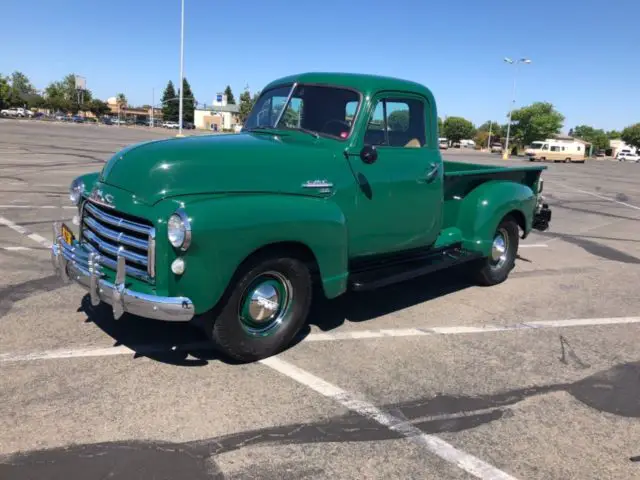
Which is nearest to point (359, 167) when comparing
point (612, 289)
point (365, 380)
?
point (365, 380)

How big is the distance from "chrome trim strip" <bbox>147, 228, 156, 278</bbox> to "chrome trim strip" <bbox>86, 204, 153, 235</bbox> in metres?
→ 0.06

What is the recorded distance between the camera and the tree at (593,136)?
111 m

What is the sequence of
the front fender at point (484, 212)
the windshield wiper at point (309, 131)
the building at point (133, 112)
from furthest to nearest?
the building at point (133, 112) < the front fender at point (484, 212) < the windshield wiper at point (309, 131)

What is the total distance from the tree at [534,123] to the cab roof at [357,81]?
98097 millimetres

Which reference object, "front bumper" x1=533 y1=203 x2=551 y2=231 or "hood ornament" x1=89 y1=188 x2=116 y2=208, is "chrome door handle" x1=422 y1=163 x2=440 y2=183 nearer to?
"hood ornament" x1=89 y1=188 x2=116 y2=208

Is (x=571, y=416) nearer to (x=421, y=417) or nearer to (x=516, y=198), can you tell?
(x=421, y=417)

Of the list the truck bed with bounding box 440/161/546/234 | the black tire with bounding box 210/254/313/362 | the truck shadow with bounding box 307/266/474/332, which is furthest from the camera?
the truck bed with bounding box 440/161/546/234

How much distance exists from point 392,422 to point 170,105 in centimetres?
12912

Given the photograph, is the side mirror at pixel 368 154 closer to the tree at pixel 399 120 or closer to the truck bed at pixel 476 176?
the tree at pixel 399 120

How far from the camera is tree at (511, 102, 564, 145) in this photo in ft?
310

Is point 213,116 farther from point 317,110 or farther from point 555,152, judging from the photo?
point 317,110

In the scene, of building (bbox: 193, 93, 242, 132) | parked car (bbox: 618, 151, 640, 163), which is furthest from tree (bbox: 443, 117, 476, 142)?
building (bbox: 193, 93, 242, 132)

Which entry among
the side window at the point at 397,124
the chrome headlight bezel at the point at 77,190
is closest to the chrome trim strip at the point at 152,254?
the chrome headlight bezel at the point at 77,190

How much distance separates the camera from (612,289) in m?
6.63
